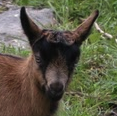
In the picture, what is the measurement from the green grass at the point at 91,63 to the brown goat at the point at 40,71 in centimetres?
33

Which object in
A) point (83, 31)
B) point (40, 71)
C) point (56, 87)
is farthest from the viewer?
point (83, 31)

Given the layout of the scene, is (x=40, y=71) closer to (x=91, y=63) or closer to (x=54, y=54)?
(x=54, y=54)

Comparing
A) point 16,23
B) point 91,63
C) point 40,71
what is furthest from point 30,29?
point 16,23

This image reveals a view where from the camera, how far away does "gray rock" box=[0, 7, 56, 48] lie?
368 inches

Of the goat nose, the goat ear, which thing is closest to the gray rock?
the goat ear

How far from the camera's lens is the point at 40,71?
638 centimetres

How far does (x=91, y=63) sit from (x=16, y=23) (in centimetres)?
149

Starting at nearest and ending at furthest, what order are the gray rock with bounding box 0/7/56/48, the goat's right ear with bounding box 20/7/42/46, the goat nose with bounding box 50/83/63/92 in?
the goat nose with bounding box 50/83/63/92, the goat's right ear with bounding box 20/7/42/46, the gray rock with bounding box 0/7/56/48

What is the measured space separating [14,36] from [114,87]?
5.73ft

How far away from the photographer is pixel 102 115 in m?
8.04

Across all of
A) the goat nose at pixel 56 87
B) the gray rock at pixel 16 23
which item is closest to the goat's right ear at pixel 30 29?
the goat nose at pixel 56 87

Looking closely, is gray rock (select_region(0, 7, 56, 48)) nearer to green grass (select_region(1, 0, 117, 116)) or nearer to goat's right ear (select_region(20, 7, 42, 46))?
green grass (select_region(1, 0, 117, 116))

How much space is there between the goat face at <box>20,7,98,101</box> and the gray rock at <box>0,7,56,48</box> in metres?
2.70

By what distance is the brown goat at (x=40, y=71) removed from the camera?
6.20 metres
